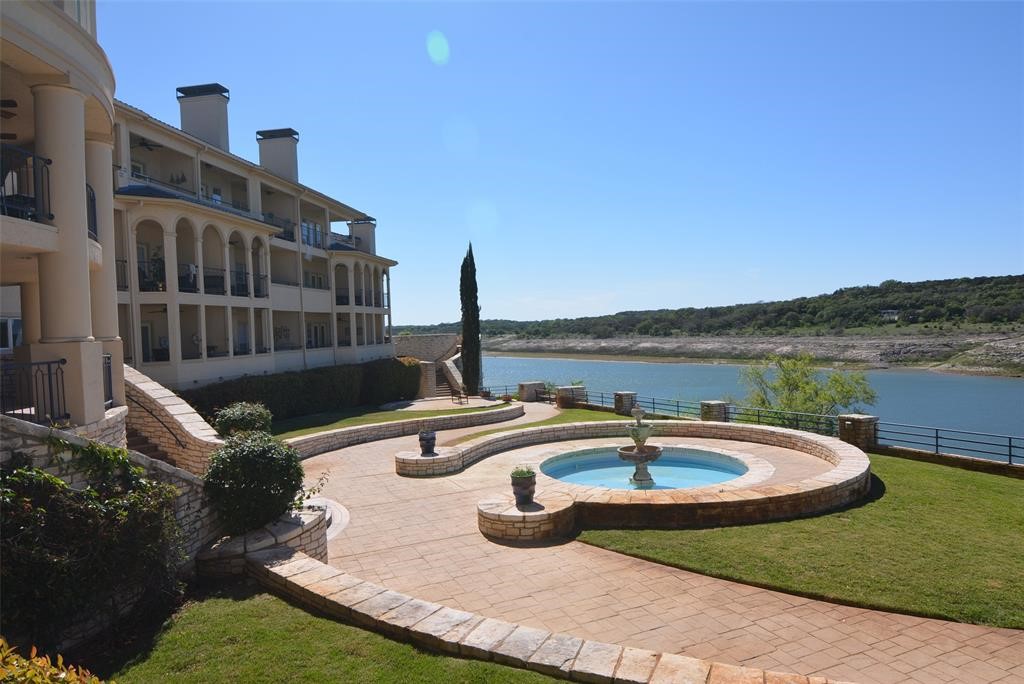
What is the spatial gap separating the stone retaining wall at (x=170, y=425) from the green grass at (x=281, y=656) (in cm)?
614

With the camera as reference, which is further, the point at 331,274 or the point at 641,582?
the point at 331,274

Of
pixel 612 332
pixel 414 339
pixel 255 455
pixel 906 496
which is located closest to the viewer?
pixel 255 455

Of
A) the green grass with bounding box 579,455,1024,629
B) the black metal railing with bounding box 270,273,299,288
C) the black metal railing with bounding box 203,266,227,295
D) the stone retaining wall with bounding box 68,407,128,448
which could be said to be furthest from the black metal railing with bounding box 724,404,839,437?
the black metal railing with bounding box 270,273,299,288

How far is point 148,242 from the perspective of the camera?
20688mm

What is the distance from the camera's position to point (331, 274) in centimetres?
3203

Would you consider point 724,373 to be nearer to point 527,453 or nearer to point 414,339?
point 414,339

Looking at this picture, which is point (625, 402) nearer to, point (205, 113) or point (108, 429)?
point (108, 429)

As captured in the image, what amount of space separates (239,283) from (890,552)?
23433 mm

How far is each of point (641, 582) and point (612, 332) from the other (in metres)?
113

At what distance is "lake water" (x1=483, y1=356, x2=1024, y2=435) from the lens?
34938mm

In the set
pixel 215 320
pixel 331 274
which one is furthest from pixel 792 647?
pixel 331 274

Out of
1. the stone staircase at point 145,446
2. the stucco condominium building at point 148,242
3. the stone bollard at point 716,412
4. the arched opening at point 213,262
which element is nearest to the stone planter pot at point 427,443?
the stone staircase at point 145,446

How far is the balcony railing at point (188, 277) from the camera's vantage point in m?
Result: 21.2

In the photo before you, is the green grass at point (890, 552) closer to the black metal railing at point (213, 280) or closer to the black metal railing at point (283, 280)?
the black metal railing at point (213, 280)
